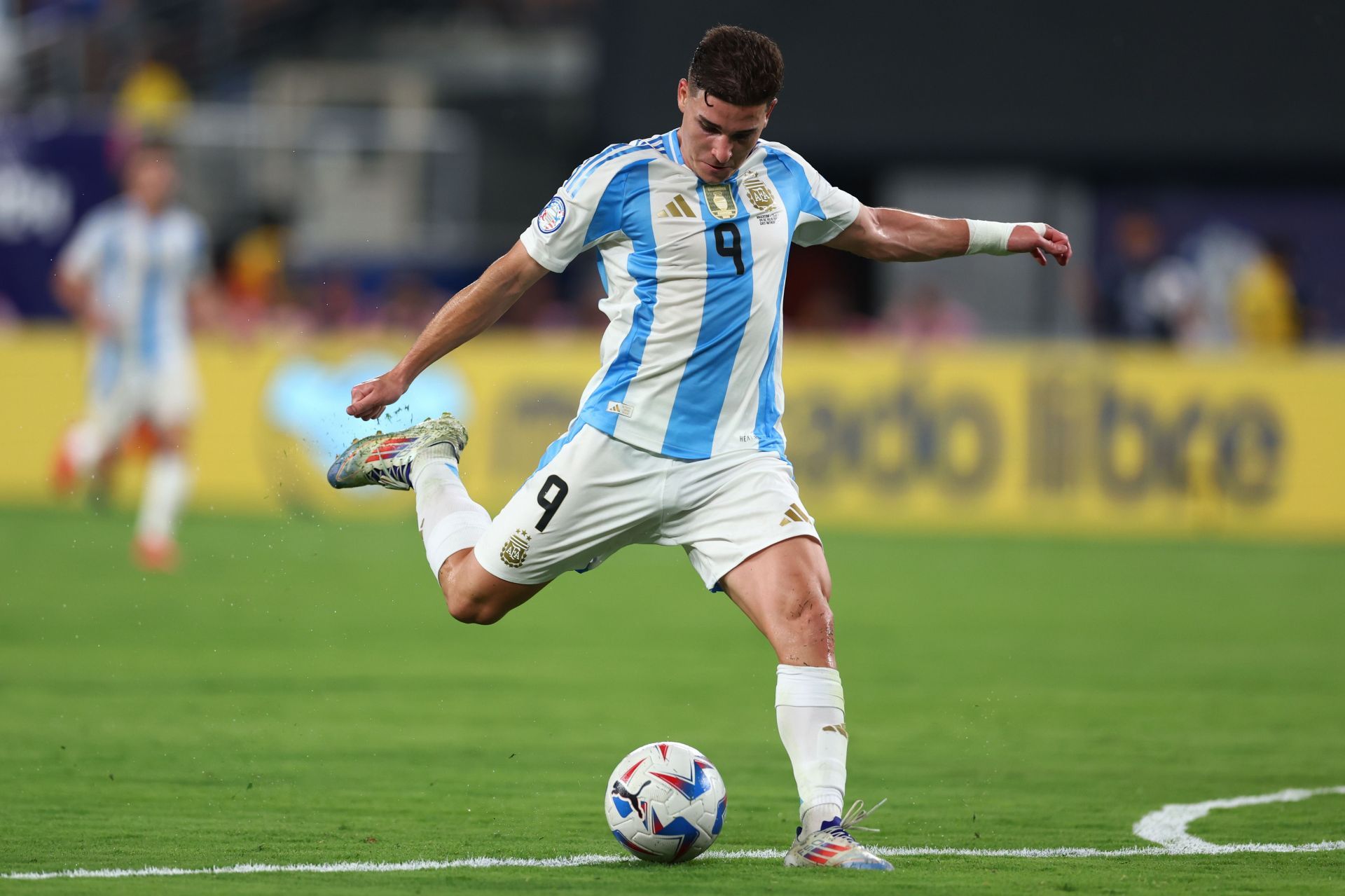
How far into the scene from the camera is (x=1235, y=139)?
72.4 feet

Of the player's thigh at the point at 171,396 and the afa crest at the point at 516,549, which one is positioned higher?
the afa crest at the point at 516,549

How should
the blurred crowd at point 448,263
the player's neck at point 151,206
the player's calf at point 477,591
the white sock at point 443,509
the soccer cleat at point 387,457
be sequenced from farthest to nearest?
the blurred crowd at point 448,263 < the player's neck at point 151,206 < the soccer cleat at point 387,457 < the white sock at point 443,509 < the player's calf at point 477,591

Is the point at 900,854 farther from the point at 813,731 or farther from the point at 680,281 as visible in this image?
the point at 680,281

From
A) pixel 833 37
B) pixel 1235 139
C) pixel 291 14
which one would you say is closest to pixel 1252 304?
pixel 1235 139

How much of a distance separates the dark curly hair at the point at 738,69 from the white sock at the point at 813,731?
1.75m

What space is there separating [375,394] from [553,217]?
819 mm

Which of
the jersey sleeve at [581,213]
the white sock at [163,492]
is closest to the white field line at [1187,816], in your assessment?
the jersey sleeve at [581,213]

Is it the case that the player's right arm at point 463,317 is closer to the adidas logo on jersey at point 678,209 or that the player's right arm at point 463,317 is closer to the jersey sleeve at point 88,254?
the adidas logo on jersey at point 678,209

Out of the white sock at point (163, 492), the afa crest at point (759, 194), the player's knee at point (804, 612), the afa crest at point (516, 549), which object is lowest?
the white sock at point (163, 492)

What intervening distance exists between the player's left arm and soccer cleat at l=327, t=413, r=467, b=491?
1.69m

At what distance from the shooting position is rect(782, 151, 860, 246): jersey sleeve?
6.22 metres

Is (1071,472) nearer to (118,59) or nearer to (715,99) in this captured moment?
(715,99)

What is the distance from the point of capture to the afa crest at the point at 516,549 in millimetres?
6199

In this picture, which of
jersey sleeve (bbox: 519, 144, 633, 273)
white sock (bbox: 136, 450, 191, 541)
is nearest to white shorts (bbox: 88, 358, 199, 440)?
white sock (bbox: 136, 450, 191, 541)
